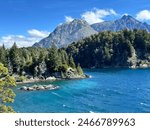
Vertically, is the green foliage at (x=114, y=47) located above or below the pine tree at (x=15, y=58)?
above

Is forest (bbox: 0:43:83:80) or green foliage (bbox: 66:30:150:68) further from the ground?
green foliage (bbox: 66:30:150:68)

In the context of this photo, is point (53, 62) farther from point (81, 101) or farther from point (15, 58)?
point (81, 101)

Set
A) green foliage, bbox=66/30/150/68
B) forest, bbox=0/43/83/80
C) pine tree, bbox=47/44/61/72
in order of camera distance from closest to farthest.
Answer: forest, bbox=0/43/83/80
pine tree, bbox=47/44/61/72
green foliage, bbox=66/30/150/68

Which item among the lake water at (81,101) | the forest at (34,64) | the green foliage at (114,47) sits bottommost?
the lake water at (81,101)

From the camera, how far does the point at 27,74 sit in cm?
6831

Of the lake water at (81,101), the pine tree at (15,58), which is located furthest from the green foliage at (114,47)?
the lake water at (81,101)

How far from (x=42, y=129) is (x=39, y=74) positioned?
214 feet

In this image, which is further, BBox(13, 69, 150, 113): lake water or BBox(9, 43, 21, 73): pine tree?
BBox(9, 43, 21, 73): pine tree

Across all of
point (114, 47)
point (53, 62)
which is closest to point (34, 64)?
point (53, 62)

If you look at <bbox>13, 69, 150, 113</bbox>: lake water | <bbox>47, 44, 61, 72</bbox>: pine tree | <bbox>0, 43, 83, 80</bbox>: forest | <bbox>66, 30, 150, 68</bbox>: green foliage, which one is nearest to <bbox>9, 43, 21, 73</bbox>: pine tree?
<bbox>0, 43, 83, 80</bbox>: forest

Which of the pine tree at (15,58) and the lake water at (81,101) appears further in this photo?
the pine tree at (15,58)

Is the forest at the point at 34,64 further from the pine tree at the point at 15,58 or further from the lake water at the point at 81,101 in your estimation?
the lake water at the point at 81,101

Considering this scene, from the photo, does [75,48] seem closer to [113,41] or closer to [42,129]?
[113,41]

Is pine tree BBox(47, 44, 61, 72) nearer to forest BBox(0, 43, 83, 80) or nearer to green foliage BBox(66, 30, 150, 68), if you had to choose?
forest BBox(0, 43, 83, 80)
